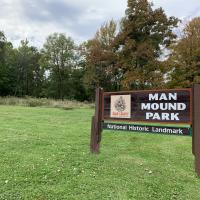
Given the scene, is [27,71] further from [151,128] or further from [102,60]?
[151,128]

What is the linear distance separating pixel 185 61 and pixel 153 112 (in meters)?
21.2

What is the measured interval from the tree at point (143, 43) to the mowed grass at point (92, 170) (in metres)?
15.3

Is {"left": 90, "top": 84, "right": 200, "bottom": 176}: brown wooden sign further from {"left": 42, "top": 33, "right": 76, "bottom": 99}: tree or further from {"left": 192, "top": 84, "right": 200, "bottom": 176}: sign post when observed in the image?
{"left": 42, "top": 33, "right": 76, "bottom": 99}: tree

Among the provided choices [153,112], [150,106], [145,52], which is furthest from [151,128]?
[145,52]

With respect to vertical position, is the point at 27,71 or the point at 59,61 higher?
the point at 59,61

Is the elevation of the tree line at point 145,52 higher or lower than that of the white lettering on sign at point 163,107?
higher

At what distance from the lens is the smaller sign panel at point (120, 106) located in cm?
550

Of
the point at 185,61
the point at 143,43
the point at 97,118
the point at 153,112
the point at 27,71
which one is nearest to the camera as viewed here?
the point at 153,112

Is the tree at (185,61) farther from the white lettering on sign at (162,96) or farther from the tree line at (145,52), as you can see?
the white lettering on sign at (162,96)

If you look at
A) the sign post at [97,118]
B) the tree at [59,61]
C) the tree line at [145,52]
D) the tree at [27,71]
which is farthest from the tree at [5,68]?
the sign post at [97,118]

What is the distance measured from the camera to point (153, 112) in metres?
5.16

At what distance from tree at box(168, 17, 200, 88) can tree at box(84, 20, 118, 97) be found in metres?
5.24

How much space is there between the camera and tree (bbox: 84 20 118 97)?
86.3 ft

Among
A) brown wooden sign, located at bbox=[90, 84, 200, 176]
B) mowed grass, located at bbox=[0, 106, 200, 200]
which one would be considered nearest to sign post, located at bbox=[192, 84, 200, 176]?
brown wooden sign, located at bbox=[90, 84, 200, 176]
